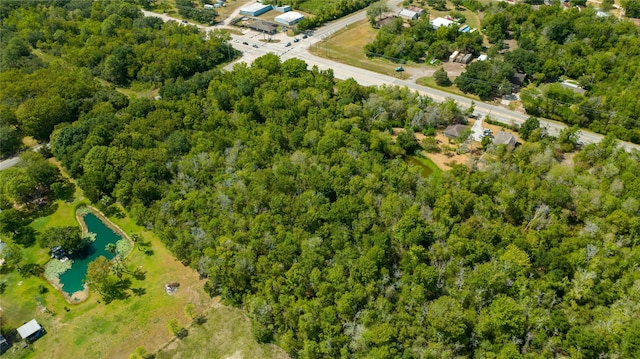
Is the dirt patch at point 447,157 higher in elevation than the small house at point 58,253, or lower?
higher

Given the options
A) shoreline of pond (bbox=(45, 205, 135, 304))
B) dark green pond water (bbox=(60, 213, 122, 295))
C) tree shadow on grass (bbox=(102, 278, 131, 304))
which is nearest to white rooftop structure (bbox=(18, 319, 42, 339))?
shoreline of pond (bbox=(45, 205, 135, 304))

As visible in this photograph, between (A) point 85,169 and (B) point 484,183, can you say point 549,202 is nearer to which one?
(B) point 484,183

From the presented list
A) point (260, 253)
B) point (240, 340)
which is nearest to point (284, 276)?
point (260, 253)

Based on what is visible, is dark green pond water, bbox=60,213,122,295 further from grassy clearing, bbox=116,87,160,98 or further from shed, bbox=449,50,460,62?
shed, bbox=449,50,460,62

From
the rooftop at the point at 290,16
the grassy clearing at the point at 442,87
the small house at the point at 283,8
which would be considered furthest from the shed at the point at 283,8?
the grassy clearing at the point at 442,87

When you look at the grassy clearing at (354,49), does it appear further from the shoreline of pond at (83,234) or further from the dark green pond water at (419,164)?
the shoreline of pond at (83,234)

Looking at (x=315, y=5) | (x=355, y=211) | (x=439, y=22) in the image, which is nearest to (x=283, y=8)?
(x=315, y=5)

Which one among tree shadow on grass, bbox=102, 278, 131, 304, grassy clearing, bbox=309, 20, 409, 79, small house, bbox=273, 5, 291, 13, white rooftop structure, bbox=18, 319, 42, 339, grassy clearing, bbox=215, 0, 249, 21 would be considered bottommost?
white rooftop structure, bbox=18, 319, 42, 339
